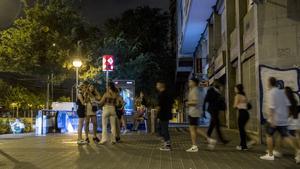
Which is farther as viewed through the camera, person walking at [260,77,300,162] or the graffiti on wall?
the graffiti on wall

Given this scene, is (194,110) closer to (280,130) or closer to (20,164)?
(280,130)

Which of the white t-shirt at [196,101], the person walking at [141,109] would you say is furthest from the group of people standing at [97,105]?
the person walking at [141,109]

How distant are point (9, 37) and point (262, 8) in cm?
2441

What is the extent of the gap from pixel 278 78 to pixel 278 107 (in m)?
4.62

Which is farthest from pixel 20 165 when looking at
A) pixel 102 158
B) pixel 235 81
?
pixel 235 81

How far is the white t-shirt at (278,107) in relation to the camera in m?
10.6

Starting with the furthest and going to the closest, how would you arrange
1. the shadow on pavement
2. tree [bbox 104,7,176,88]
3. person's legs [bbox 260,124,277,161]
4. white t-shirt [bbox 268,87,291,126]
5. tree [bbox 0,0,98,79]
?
tree [bbox 104,7,176,88], tree [bbox 0,0,98,79], person's legs [bbox 260,124,277,161], white t-shirt [bbox 268,87,291,126], the shadow on pavement

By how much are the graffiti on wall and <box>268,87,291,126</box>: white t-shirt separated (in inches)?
165

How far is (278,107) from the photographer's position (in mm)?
10609

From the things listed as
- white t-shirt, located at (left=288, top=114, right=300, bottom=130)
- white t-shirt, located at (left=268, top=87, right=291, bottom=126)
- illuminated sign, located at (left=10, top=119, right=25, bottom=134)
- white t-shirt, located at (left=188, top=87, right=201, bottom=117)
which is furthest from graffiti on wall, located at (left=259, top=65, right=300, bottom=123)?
illuminated sign, located at (left=10, top=119, right=25, bottom=134)

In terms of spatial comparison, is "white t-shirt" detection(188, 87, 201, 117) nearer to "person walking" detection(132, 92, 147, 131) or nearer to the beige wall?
the beige wall

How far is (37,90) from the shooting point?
85.6 metres

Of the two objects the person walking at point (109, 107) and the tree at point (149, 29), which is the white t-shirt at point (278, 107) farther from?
the tree at point (149, 29)

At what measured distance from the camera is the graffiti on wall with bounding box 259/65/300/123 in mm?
14922
